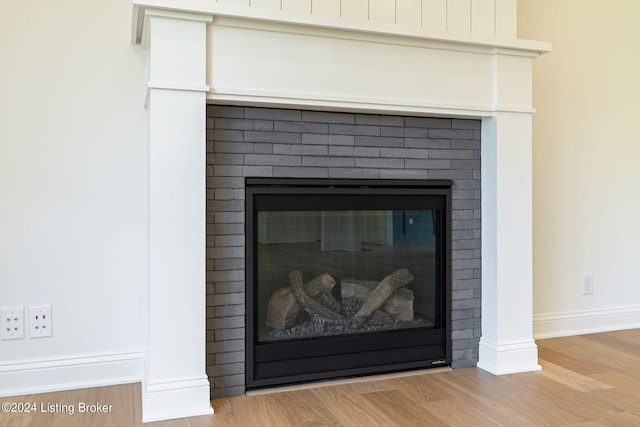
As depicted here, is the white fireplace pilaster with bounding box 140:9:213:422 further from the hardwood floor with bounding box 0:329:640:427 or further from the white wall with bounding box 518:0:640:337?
the white wall with bounding box 518:0:640:337

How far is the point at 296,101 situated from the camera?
208cm

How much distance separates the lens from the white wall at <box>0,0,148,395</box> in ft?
7.07

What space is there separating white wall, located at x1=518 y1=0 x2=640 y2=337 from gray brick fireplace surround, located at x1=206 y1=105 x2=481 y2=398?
28.5 inches

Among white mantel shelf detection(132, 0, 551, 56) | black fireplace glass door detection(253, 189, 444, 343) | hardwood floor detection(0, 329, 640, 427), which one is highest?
white mantel shelf detection(132, 0, 551, 56)

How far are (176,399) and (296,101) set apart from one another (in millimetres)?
1204

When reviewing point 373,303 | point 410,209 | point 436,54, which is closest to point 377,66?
point 436,54

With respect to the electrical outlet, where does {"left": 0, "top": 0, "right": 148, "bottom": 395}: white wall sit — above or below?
above

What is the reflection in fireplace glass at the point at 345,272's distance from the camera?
87.0 inches

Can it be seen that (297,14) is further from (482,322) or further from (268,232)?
(482,322)

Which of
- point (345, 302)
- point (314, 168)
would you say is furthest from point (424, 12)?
point (345, 302)

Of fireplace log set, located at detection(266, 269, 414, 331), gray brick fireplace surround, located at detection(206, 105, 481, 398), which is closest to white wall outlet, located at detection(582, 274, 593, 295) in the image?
gray brick fireplace surround, located at detection(206, 105, 481, 398)

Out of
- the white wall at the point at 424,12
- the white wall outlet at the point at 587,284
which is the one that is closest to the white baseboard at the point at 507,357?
the white wall outlet at the point at 587,284

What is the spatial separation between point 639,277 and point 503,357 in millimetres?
1494

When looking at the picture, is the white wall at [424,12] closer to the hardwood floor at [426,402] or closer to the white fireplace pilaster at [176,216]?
the white fireplace pilaster at [176,216]
